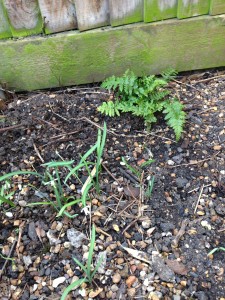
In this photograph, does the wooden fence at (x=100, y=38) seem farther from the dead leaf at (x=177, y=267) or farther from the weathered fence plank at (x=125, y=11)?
the dead leaf at (x=177, y=267)

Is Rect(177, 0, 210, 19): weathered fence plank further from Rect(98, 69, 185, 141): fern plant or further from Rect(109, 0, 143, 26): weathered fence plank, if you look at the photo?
Rect(98, 69, 185, 141): fern plant

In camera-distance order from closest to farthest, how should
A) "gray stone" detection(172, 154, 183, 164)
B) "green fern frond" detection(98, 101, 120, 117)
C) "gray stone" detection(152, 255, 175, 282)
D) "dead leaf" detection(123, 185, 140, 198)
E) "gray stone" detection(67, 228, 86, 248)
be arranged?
"gray stone" detection(152, 255, 175, 282) < "gray stone" detection(67, 228, 86, 248) < "dead leaf" detection(123, 185, 140, 198) < "gray stone" detection(172, 154, 183, 164) < "green fern frond" detection(98, 101, 120, 117)

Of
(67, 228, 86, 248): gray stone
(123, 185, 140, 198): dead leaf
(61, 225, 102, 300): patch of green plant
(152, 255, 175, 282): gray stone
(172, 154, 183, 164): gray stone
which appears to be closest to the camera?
(61, 225, 102, 300): patch of green plant

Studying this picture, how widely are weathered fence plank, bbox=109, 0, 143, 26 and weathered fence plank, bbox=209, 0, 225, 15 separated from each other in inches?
16.1

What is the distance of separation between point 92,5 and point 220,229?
1363mm

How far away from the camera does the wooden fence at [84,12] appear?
2.10 metres

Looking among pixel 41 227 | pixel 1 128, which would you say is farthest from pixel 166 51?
pixel 41 227

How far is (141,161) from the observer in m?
2.04

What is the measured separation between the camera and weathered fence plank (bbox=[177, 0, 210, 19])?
2.17 m

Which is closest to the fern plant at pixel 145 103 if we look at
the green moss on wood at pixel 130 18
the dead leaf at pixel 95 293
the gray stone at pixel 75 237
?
the green moss on wood at pixel 130 18

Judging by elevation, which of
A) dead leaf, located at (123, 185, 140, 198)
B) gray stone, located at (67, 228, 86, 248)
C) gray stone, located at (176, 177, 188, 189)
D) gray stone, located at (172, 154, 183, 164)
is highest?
gray stone, located at (172, 154, 183, 164)

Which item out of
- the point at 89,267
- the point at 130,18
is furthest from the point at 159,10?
the point at 89,267

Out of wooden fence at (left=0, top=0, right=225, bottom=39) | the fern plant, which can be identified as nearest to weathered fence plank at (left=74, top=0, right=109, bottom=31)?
wooden fence at (left=0, top=0, right=225, bottom=39)

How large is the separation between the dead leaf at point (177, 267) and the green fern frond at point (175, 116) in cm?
65
